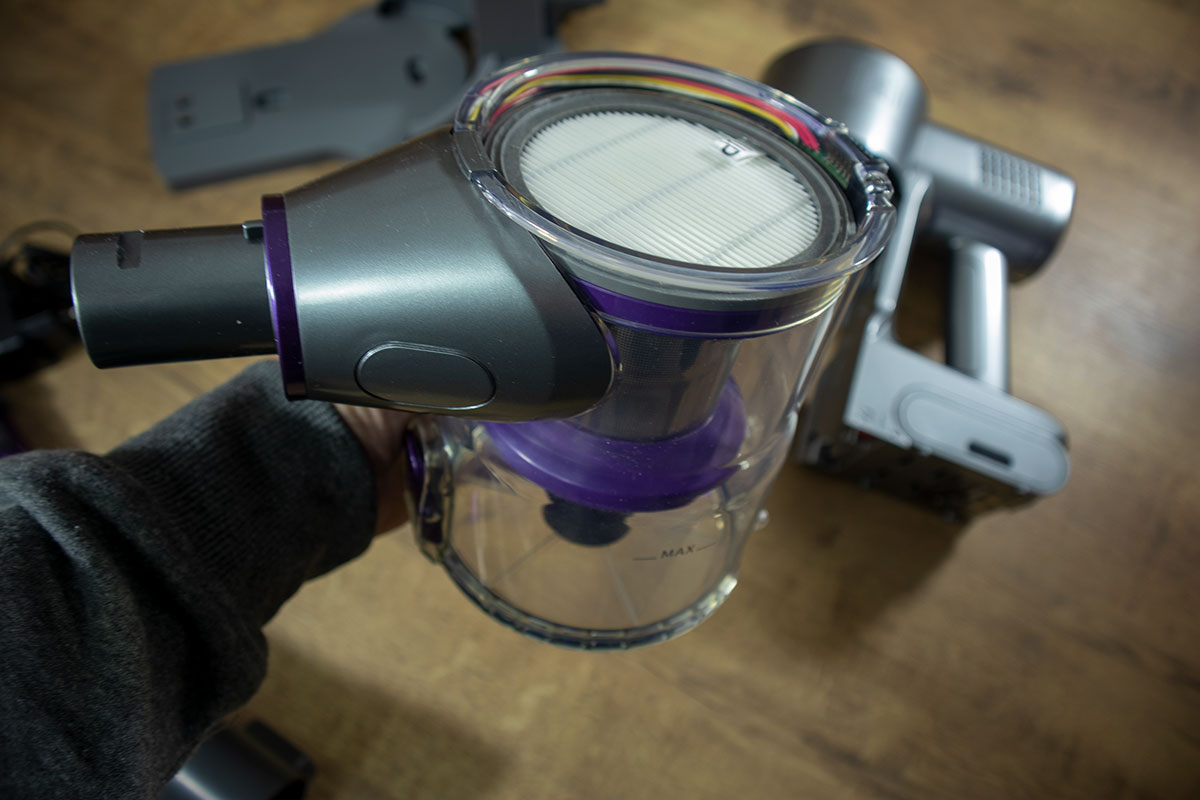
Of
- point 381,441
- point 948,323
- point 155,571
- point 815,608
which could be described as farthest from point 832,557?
point 155,571

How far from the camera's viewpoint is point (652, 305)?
30 cm

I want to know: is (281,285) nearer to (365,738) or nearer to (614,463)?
(614,463)

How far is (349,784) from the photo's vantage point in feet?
1.64

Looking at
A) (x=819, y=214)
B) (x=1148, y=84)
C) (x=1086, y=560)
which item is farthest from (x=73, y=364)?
(x=1148, y=84)

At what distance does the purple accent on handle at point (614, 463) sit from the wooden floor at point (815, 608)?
21 centimetres

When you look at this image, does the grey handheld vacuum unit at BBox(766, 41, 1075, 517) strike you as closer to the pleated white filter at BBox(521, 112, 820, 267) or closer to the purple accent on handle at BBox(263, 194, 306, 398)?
the pleated white filter at BBox(521, 112, 820, 267)

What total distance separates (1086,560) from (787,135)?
0.45m

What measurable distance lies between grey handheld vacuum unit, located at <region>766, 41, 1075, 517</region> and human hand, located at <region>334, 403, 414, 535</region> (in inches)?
11.3

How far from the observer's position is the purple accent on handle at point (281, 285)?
12.0 inches

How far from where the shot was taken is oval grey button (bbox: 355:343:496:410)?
0.31 meters

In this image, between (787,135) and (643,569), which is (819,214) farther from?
(643,569)

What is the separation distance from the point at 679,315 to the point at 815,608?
355 millimetres

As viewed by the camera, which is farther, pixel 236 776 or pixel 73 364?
pixel 73 364

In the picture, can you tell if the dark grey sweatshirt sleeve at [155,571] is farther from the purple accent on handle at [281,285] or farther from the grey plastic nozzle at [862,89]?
the grey plastic nozzle at [862,89]
